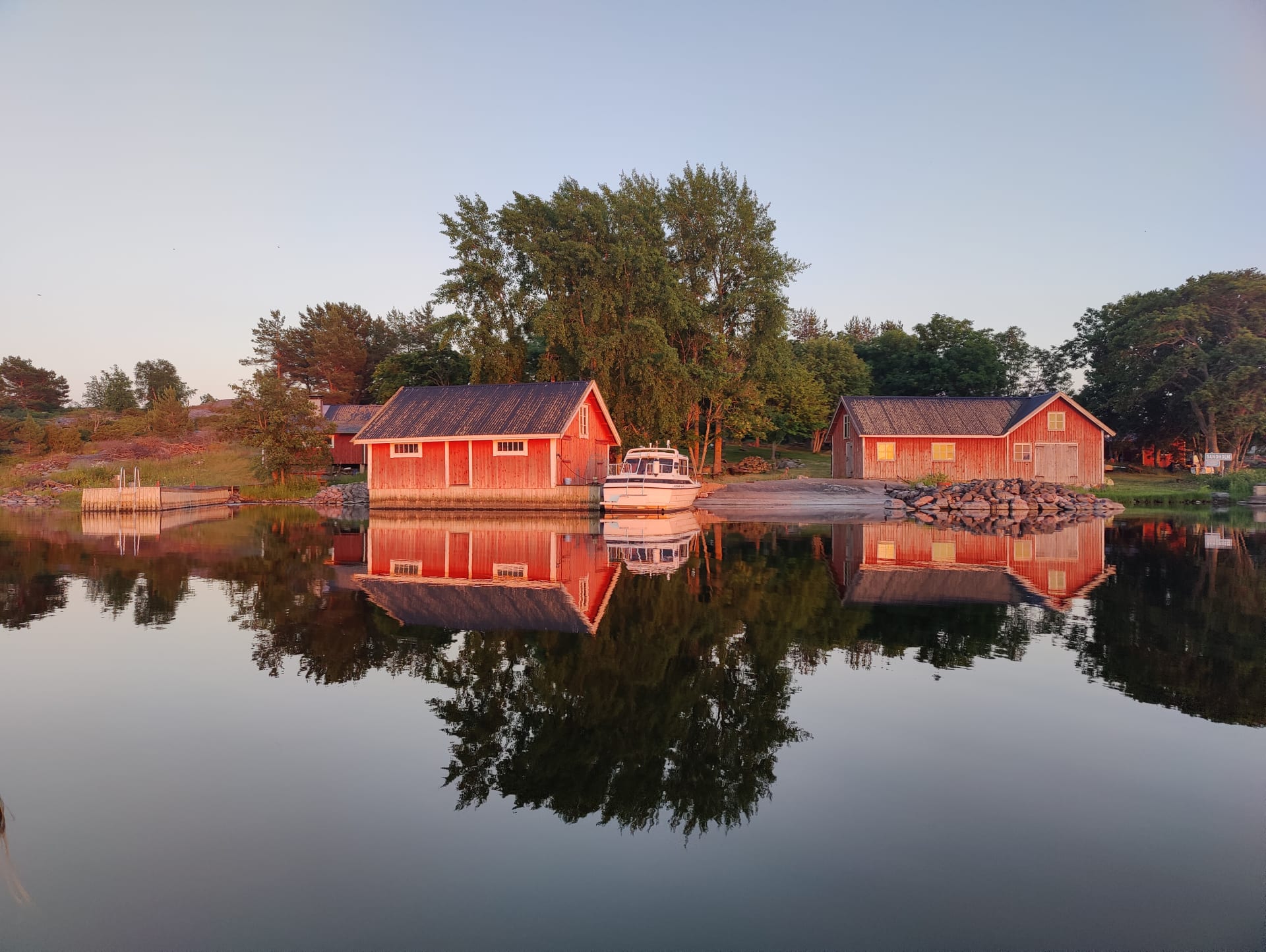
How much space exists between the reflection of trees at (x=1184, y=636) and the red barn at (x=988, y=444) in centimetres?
2671

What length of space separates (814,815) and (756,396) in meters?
43.3

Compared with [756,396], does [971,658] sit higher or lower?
lower

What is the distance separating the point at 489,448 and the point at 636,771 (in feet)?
103

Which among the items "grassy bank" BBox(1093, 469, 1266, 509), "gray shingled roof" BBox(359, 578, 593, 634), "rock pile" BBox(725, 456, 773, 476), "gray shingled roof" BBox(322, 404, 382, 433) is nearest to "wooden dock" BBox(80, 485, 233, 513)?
"gray shingled roof" BBox(322, 404, 382, 433)

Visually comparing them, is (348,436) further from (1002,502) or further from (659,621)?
(659,621)

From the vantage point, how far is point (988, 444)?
45000mm

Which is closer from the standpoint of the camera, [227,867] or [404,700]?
[227,867]

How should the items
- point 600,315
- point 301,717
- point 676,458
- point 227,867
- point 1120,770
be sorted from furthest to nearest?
point 600,315, point 676,458, point 301,717, point 1120,770, point 227,867

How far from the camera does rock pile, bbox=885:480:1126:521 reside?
3534 cm

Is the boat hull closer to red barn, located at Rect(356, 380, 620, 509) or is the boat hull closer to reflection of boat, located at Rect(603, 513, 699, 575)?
reflection of boat, located at Rect(603, 513, 699, 575)

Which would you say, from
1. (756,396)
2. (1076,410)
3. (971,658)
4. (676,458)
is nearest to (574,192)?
(756,396)

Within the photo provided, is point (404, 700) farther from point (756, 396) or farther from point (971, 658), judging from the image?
point (756, 396)

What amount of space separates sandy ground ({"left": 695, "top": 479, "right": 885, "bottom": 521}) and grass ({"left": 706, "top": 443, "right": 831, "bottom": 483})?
3.97 meters

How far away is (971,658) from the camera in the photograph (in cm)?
939
